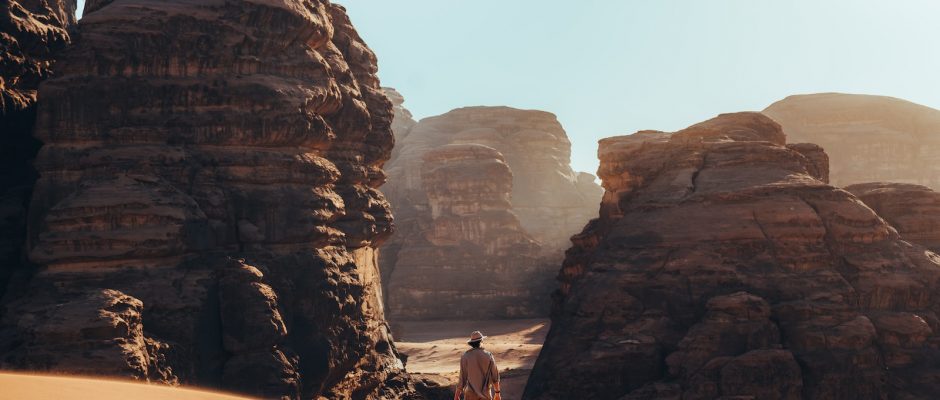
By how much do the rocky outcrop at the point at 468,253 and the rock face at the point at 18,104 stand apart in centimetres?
4594

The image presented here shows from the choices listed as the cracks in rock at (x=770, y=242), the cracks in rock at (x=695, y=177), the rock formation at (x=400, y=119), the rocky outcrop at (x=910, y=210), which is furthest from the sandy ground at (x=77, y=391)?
the rock formation at (x=400, y=119)

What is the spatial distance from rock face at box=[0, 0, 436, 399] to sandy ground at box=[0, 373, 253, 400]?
1041 cm

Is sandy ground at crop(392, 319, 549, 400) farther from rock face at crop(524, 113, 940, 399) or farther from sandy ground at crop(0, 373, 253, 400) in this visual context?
sandy ground at crop(0, 373, 253, 400)

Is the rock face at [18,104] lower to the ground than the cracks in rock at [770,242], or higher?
higher

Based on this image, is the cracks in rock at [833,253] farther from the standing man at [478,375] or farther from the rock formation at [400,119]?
the rock formation at [400,119]

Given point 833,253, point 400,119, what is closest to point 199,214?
point 833,253

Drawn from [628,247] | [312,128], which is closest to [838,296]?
[628,247]

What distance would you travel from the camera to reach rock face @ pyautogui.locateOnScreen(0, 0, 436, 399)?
2359 centimetres

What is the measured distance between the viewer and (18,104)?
28.2 meters

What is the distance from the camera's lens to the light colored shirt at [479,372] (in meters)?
16.2

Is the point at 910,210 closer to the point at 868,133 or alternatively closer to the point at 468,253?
the point at 468,253

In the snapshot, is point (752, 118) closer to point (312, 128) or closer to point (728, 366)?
point (728, 366)

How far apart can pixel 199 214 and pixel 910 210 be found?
27468mm

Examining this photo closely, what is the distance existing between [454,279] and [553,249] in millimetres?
10075
